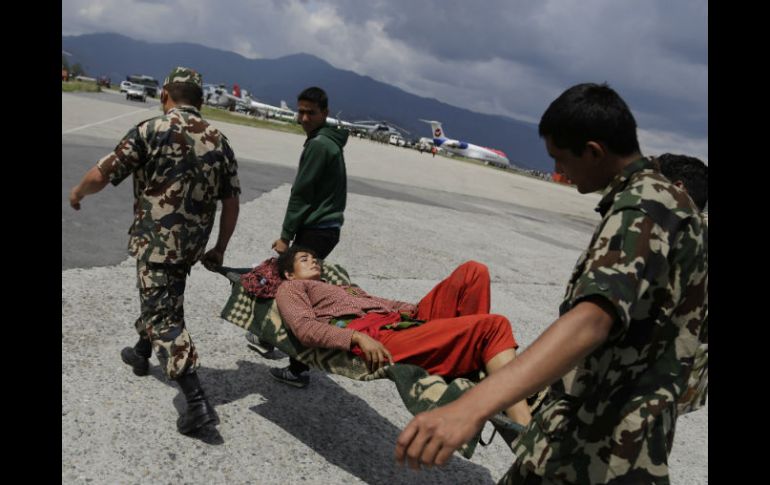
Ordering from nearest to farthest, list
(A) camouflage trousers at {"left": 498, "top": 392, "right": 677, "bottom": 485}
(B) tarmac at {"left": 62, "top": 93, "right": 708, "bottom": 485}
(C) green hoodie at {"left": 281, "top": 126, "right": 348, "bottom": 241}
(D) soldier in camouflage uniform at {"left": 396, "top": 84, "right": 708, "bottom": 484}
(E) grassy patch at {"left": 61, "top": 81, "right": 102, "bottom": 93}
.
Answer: (D) soldier in camouflage uniform at {"left": 396, "top": 84, "right": 708, "bottom": 484} < (A) camouflage trousers at {"left": 498, "top": 392, "right": 677, "bottom": 485} < (B) tarmac at {"left": 62, "top": 93, "right": 708, "bottom": 485} < (C) green hoodie at {"left": 281, "top": 126, "right": 348, "bottom": 241} < (E) grassy patch at {"left": 61, "top": 81, "right": 102, "bottom": 93}

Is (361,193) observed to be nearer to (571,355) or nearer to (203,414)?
(203,414)

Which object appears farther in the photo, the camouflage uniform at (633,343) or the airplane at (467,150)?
the airplane at (467,150)

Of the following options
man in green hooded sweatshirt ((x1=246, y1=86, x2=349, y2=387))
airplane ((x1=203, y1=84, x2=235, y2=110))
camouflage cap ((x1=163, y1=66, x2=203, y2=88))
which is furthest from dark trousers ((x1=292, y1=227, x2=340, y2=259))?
airplane ((x1=203, y1=84, x2=235, y2=110))

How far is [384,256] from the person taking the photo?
9422 mm

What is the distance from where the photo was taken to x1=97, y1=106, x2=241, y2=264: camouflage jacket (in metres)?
3.65

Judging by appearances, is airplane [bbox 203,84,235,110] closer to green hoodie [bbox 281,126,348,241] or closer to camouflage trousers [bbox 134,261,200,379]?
green hoodie [bbox 281,126,348,241]

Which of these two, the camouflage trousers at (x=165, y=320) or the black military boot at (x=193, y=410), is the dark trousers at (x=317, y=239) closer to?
the camouflage trousers at (x=165, y=320)

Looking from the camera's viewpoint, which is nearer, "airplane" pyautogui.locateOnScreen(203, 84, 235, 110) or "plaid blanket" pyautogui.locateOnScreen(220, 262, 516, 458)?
"plaid blanket" pyautogui.locateOnScreen(220, 262, 516, 458)

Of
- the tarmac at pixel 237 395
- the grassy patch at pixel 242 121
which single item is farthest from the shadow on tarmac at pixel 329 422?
the grassy patch at pixel 242 121

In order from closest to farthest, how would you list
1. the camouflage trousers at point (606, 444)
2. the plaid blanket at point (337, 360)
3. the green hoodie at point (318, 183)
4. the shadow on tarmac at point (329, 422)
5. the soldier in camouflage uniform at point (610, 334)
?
the soldier in camouflage uniform at point (610, 334) → the camouflage trousers at point (606, 444) → the plaid blanket at point (337, 360) → the shadow on tarmac at point (329, 422) → the green hoodie at point (318, 183)

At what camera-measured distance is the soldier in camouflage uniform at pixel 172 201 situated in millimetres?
3641

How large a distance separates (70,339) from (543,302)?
620cm

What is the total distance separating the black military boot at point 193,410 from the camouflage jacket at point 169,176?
776 millimetres

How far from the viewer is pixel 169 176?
12.1ft
